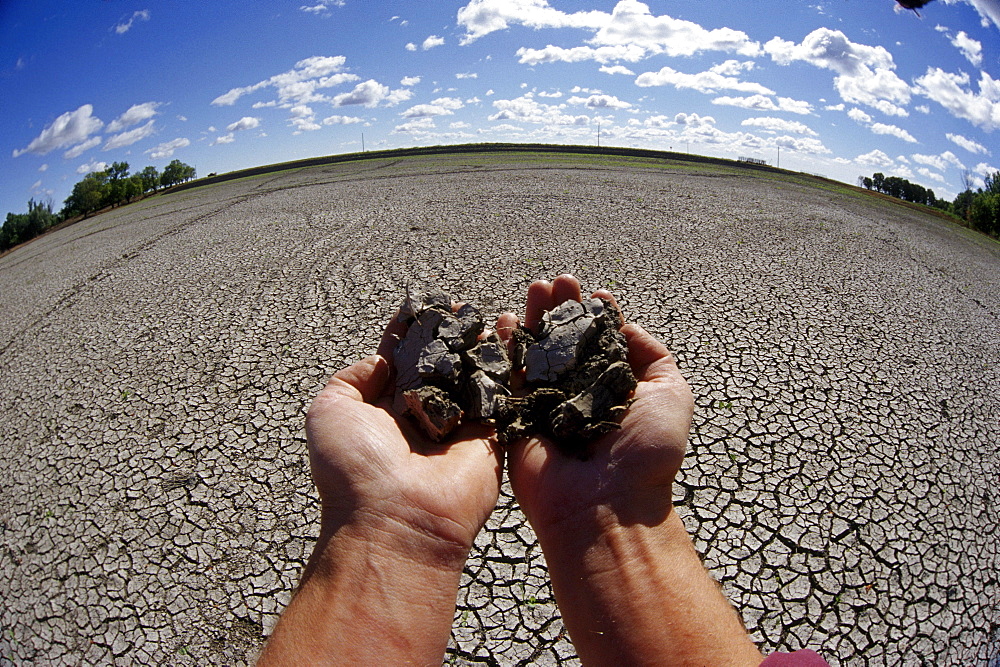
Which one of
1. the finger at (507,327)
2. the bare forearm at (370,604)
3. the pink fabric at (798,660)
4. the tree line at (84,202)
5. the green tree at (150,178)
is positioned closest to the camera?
the pink fabric at (798,660)

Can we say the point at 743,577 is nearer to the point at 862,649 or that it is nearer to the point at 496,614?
the point at 862,649

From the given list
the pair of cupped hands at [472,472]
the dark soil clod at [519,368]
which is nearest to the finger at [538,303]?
the dark soil clod at [519,368]

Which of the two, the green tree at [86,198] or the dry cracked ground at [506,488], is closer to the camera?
the dry cracked ground at [506,488]

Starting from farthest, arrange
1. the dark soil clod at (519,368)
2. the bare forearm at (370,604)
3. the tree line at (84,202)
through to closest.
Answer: the tree line at (84,202) < the dark soil clod at (519,368) < the bare forearm at (370,604)

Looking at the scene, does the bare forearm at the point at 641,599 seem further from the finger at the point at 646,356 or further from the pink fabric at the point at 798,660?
the finger at the point at 646,356

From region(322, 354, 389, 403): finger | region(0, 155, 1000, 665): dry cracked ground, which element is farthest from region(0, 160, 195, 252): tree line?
region(322, 354, 389, 403): finger

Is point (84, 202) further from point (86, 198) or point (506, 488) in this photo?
point (506, 488)

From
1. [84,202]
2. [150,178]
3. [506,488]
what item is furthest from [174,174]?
[506,488]
